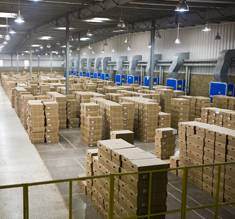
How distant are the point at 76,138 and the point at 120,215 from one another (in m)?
8.23

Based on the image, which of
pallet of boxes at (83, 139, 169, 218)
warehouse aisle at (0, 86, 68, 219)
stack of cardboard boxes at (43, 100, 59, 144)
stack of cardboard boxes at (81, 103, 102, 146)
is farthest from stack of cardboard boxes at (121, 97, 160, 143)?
pallet of boxes at (83, 139, 169, 218)

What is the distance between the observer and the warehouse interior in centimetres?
654

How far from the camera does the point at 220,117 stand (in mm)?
12461

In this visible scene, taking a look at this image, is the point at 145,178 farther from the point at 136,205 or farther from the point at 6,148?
the point at 6,148

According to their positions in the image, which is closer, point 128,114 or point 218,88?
point 128,114

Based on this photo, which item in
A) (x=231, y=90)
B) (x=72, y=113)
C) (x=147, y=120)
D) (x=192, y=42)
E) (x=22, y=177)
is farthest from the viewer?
(x=192, y=42)

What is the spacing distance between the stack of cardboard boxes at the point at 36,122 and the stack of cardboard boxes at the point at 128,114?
11.5ft

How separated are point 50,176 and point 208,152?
15.2ft

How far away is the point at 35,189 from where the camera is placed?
861cm

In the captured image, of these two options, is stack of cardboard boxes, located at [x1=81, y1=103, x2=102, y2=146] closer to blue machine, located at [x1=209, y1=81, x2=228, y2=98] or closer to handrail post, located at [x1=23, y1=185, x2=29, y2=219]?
handrail post, located at [x1=23, y1=185, x2=29, y2=219]

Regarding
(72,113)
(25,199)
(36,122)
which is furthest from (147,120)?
(25,199)

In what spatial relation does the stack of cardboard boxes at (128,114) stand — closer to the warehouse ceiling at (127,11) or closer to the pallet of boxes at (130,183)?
the warehouse ceiling at (127,11)

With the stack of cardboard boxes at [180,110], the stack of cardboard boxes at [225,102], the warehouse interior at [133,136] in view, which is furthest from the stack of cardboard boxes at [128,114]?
the stack of cardboard boxes at [225,102]

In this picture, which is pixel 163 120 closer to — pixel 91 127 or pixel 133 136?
pixel 91 127
